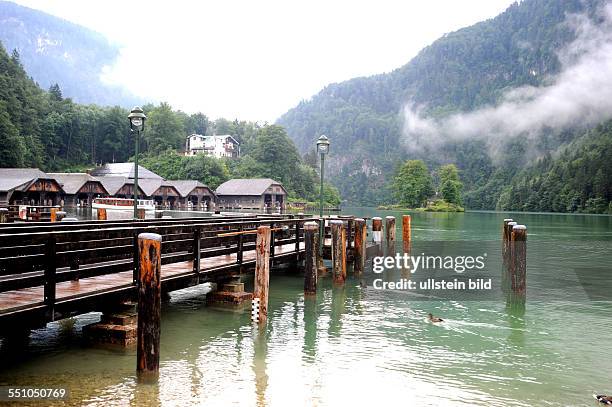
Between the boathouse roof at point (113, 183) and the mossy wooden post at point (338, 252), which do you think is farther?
the boathouse roof at point (113, 183)

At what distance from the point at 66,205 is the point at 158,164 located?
3803cm

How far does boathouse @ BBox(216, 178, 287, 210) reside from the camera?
94000mm

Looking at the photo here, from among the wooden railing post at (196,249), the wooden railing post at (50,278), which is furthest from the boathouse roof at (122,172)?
the wooden railing post at (50,278)

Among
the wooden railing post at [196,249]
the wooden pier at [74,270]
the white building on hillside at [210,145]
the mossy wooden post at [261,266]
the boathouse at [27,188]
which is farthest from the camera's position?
the white building on hillside at [210,145]

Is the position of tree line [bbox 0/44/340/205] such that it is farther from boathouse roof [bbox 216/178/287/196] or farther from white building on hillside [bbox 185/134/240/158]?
boathouse roof [bbox 216/178/287/196]

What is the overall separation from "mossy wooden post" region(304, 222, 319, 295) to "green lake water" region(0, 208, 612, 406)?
1.77 ft

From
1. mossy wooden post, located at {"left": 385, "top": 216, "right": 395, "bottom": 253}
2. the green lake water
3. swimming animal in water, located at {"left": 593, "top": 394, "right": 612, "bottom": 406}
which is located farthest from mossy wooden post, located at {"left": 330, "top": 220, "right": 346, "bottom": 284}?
swimming animal in water, located at {"left": 593, "top": 394, "right": 612, "bottom": 406}

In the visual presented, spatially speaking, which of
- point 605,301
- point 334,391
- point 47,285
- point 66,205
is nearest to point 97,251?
point 47,285

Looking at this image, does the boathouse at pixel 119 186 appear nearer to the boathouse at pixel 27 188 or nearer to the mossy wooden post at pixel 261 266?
the boathouse at pixel 27 188

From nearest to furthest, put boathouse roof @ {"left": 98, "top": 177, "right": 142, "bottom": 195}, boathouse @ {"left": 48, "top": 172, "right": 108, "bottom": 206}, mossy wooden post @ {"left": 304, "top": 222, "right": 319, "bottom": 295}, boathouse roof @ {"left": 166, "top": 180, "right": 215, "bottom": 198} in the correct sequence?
mossy wooden post @ {"left": 304, "top": 222, "right": 319, "bottom": 295}
boathouse @ {"left": 48, "top": 172, "right": 108, "bottom": 206}
boathouse roof @ {"left": 98, "top": 177, "right": 142, "bottom": 195}
boathouse roof @ {"left": 166, "top": 180, "right": 215, "bottom": 198}

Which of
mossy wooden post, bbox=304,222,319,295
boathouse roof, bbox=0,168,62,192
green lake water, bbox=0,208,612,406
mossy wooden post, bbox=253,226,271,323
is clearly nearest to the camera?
green lake water, bbox=0,208,612,406

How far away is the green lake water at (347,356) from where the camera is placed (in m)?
9.48

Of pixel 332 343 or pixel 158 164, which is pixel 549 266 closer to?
pixel 332 343

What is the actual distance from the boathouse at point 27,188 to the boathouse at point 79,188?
4551mm
